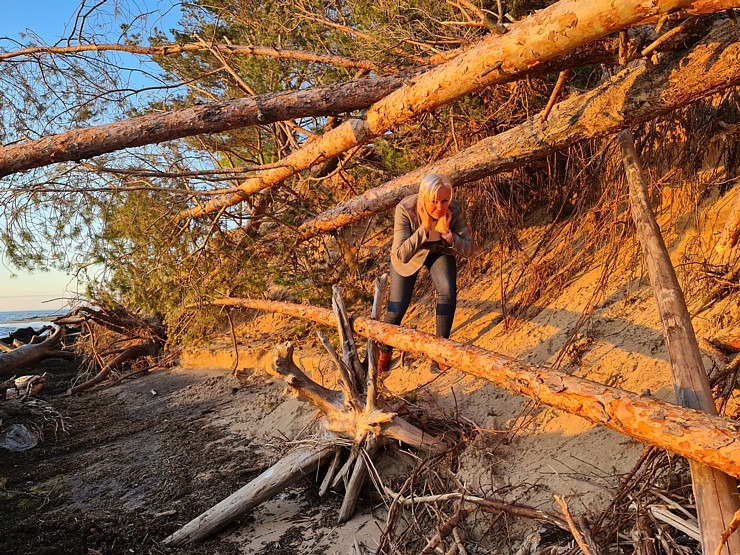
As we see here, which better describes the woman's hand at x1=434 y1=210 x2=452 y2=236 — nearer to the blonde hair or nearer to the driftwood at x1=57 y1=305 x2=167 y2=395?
the blonde hair

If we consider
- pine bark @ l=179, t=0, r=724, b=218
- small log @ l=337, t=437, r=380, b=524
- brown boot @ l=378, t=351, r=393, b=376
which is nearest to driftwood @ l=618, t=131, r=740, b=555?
pine bark @ l=179, t=0, r=724, b=218

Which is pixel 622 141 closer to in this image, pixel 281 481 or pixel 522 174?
pixel 522 174

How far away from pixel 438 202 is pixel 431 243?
0.37 m

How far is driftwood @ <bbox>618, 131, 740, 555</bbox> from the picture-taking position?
5.70 feet

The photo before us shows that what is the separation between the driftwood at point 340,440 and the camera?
339 centimetres

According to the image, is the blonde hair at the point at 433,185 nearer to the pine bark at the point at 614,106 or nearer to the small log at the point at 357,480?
the pine bark at the point at 614,106

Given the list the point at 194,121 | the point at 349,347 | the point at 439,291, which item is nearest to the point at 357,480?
the point at 349,347

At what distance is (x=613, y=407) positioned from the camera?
1976 millimetres

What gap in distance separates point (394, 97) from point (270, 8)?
3.93 m

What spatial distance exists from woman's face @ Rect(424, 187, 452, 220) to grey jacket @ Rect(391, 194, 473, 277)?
0.49 ft

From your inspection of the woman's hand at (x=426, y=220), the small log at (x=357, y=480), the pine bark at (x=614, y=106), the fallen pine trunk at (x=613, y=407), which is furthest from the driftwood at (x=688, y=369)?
the small log at (x=357, y=480)

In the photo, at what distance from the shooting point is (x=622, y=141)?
12.5 ft

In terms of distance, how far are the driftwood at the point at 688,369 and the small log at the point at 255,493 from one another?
2.31 metres

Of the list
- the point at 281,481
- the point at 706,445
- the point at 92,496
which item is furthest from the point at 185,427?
the point at 706,445
